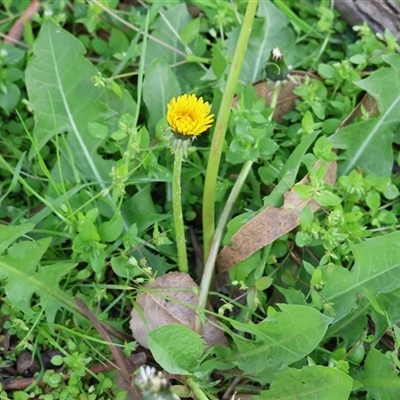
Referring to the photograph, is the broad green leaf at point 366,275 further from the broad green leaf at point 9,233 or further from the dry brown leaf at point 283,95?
the broad green leaf at point 9,233

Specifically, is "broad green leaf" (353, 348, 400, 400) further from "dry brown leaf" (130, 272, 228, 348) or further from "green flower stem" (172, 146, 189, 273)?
"green flower stem" (172, 146, 189, 273)

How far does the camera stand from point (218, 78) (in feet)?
5.99

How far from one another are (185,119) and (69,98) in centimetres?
62

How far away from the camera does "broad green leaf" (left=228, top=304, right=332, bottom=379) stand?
138cm

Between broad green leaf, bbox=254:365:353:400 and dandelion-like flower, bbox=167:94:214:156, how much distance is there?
0.60 m

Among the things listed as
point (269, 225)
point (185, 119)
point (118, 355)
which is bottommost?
point (118, 355)

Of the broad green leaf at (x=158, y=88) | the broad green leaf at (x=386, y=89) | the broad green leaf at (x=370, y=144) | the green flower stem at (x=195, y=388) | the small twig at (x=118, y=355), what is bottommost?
the small twig at (x=118, y=355)

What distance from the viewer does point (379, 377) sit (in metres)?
1.48

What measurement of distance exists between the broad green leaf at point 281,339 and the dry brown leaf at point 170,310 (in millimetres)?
118

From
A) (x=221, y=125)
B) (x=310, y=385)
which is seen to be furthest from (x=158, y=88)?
(x=310, y=385)

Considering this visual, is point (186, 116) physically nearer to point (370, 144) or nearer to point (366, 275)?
point (366, 275)

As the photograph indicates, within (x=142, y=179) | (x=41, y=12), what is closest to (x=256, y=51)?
(x=142, y=179)

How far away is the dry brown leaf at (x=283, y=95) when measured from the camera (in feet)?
6.27

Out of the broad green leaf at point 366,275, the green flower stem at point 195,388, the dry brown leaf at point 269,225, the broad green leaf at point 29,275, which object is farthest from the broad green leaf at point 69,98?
the broad green leaf at point 366,275
